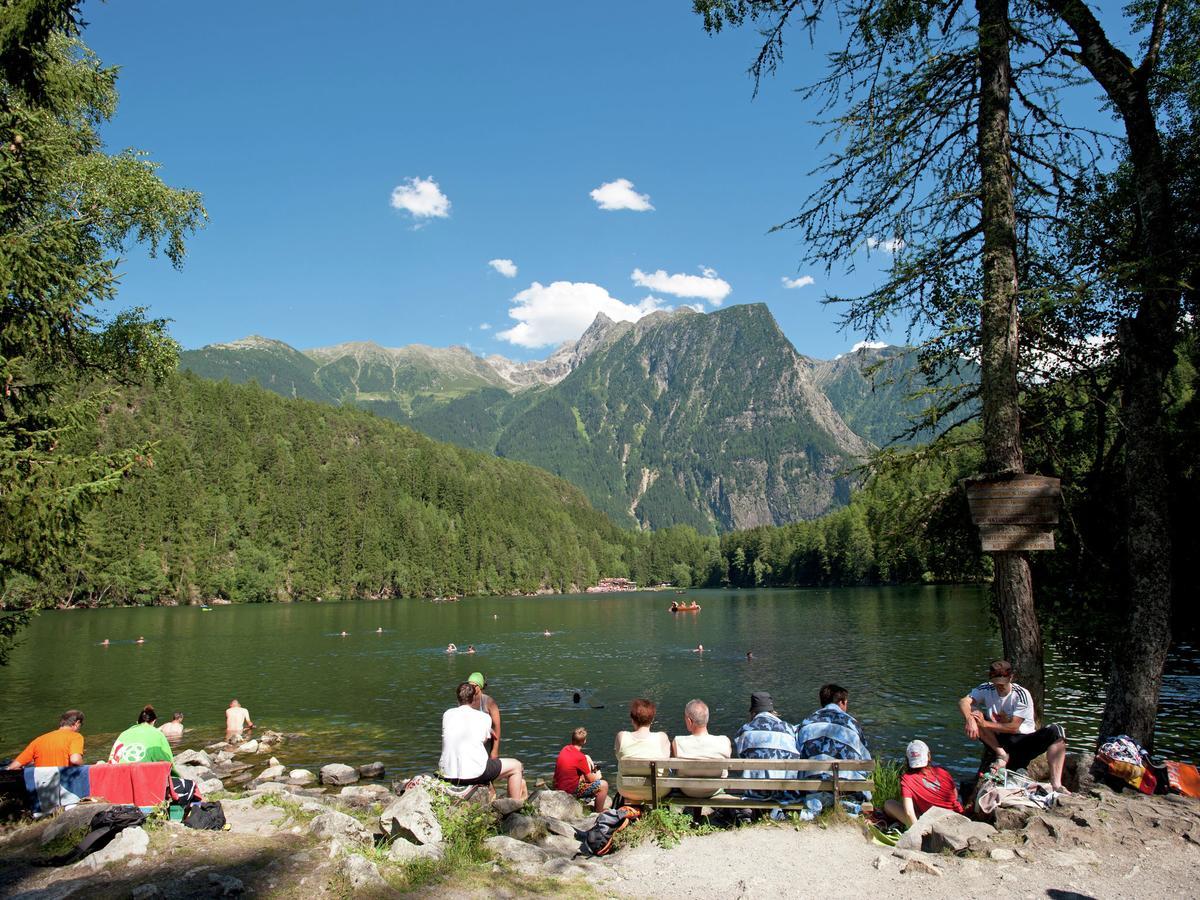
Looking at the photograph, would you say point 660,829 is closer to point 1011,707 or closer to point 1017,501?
point 1011,707

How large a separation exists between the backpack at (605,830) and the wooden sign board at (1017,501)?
5.76 metres

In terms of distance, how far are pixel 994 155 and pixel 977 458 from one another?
14.0 feet

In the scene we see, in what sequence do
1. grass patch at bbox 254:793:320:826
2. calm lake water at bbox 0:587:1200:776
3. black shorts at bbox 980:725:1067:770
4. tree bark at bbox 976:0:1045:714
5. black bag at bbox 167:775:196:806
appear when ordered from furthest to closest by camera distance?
calm lake water at bbox 0:587:1200:776 → black bag at bbox 167:775:196:806 → grass patch at bbox 254:793:320:826 → black shorts at bbox 980:725:1067:770 → tree bark at bbox 976:0:1045:714

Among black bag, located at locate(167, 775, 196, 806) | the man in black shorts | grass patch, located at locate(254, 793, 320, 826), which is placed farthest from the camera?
black bag, located at locate(167, 775, 196, 806)

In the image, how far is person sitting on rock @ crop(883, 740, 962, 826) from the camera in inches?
367

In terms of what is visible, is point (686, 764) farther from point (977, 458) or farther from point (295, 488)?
point (295, 488)

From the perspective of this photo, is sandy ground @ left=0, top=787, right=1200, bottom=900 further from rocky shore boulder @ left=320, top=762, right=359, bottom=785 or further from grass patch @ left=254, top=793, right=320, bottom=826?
rocky shore boulder @ left=320, top=762, right=359, bottom=785

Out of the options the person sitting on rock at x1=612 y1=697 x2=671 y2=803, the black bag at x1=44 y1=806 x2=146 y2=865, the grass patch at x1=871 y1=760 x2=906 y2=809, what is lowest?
the grass patch at x1=871 y1=760 x2=906 y2=809

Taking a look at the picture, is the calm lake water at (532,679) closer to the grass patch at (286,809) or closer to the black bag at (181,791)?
the grass patch at (286,809)

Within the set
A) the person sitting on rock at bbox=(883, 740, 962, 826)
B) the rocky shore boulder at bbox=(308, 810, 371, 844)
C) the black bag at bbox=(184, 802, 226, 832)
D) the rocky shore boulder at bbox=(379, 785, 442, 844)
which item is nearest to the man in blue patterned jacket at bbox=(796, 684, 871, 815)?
the person sitting on rock at bbox=(883, 740, 962, 826)

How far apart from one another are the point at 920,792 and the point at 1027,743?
169 cm

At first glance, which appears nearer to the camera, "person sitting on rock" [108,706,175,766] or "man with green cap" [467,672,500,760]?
"person sitting on rock" [108,706,175,766]

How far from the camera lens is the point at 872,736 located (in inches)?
942

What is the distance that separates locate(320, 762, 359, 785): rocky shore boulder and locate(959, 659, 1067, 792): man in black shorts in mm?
16567
